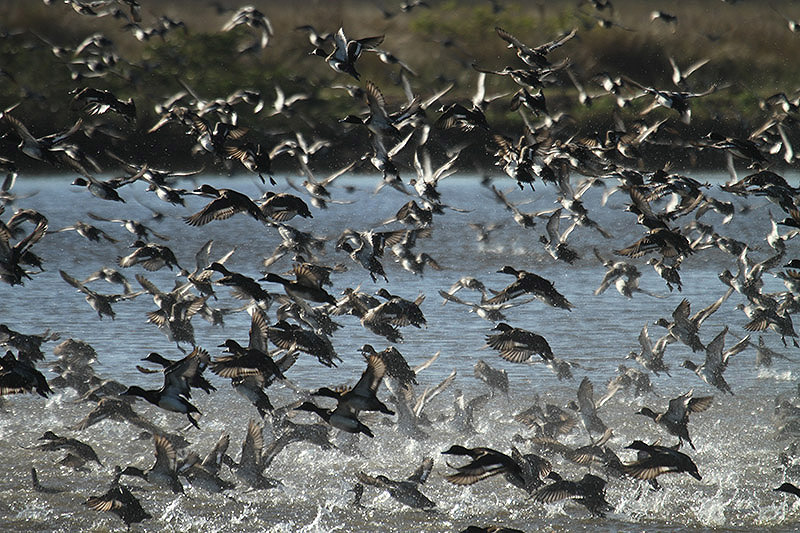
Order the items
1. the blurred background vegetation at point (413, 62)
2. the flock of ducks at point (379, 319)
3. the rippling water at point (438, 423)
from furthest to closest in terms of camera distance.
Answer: the blurred background vegetation at point (413, 62) → the rippling water at point (438, 423) → the flock of ducks at point (379, 319)

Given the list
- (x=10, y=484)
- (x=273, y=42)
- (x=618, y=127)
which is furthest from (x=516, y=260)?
(x=273, y=42)

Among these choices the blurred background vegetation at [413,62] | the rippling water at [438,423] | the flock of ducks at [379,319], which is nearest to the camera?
the flock of ducks at [379,319]

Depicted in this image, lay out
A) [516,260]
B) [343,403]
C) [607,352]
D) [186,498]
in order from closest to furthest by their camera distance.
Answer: [343,403], [186,498], [607,352], [516,260]

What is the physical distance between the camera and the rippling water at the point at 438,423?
353 inches

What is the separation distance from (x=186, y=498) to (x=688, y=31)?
32013mm

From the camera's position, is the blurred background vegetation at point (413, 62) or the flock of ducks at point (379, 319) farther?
the blurred background vegetation at point (413, 62)

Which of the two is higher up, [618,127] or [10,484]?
[618,127]

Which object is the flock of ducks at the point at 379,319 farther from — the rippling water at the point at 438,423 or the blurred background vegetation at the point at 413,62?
the blurred background vegetation at the point at 413,62

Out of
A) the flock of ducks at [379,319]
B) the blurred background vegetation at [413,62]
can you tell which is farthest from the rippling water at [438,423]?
the blurred background vegetation at [413,62]

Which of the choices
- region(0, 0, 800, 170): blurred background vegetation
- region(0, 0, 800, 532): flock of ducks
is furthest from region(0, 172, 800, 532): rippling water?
region(0, 0, 800, 170): blurred background vegetation

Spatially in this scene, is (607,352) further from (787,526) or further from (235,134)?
(235,134)

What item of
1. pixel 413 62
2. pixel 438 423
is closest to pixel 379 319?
pixel 438 423

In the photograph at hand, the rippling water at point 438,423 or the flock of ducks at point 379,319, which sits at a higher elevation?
the flock of ducks at point 379,319

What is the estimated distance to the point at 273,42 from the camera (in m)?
36.1
